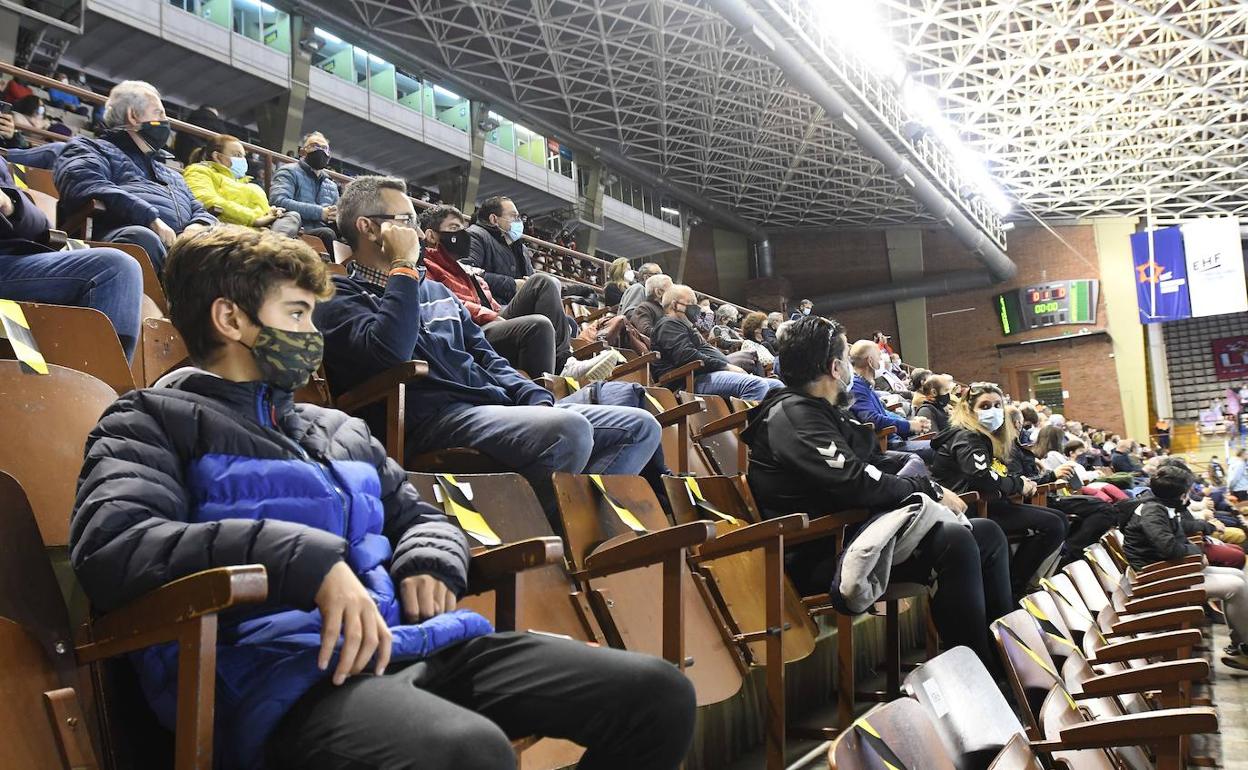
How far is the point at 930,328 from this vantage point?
18.3 metres

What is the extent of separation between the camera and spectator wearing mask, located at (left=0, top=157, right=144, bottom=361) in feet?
6.86

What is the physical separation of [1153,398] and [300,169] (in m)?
16.4

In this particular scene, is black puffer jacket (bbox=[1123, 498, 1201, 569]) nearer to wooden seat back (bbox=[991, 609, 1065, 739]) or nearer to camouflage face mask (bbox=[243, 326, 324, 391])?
wooden seat back (bbox=[991, 609, 1065, 739])

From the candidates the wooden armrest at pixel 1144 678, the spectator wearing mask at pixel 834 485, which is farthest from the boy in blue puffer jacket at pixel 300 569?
the spectator wearing mask at pixel 834 485

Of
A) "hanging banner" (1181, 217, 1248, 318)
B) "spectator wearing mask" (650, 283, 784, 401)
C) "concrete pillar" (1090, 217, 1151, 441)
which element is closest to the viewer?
"spectator wearing mask" (650, 283, 784, 401)

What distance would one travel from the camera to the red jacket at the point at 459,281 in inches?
130

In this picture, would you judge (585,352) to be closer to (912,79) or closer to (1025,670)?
(1025,670)

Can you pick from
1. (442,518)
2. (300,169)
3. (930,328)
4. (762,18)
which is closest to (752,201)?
(930,328)

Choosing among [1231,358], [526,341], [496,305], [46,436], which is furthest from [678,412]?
[1231,358]

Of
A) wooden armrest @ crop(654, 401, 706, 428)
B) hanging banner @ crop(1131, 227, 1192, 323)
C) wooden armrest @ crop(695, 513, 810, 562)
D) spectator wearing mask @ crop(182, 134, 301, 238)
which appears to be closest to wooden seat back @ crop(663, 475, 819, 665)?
wooden armrest @ crop(695, 513, 810, 562)

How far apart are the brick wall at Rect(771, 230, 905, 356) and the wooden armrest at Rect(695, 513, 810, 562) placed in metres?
17.2

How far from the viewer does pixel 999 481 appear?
146 inches

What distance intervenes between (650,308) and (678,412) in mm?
1941

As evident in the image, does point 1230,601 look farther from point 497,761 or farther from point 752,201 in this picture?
point 752,201
